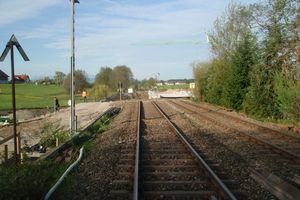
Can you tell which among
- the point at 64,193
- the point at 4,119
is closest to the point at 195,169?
the point at 64,193

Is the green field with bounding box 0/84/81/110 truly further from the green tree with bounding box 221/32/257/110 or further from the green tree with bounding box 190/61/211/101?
the green tree with bounding box 221/32/257/110

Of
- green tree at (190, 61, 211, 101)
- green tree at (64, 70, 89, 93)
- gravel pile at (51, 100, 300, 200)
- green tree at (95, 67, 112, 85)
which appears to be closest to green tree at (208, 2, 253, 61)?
green tree at (190, 61, 211, 101)

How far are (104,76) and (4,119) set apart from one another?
7548cm

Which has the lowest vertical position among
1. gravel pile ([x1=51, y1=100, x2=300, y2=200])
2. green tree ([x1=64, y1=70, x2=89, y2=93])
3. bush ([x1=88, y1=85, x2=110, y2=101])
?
gravel pile ([x1=51, y1=100, x2=300, y2=200])

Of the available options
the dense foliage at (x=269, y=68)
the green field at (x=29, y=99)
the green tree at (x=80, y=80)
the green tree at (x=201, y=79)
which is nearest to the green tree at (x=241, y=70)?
the dense foliage at (x=269, y=68)

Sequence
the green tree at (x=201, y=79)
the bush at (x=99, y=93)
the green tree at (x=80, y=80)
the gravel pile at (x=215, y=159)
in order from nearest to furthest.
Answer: the gravel pile at (x=215, y=159) → the green tree at (x=201, y=79) → the bush at (x=99, y=93) → the green tree at (x=80, y=80)

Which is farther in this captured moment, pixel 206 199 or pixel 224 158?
pixel 224 158

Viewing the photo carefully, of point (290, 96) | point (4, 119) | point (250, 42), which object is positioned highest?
point (250, 42)

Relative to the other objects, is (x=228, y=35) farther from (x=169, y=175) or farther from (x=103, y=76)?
(x=103, y=76)

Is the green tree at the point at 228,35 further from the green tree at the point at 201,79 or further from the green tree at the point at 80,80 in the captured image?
the green tree at the point at 80,80

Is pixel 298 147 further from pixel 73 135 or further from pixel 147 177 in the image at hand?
pixel 73 135

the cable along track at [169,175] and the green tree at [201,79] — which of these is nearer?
the cable along track at [169,175]

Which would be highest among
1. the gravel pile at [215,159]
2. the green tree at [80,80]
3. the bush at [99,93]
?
the green tree at [80,80]

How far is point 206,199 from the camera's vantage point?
426 centimetres
